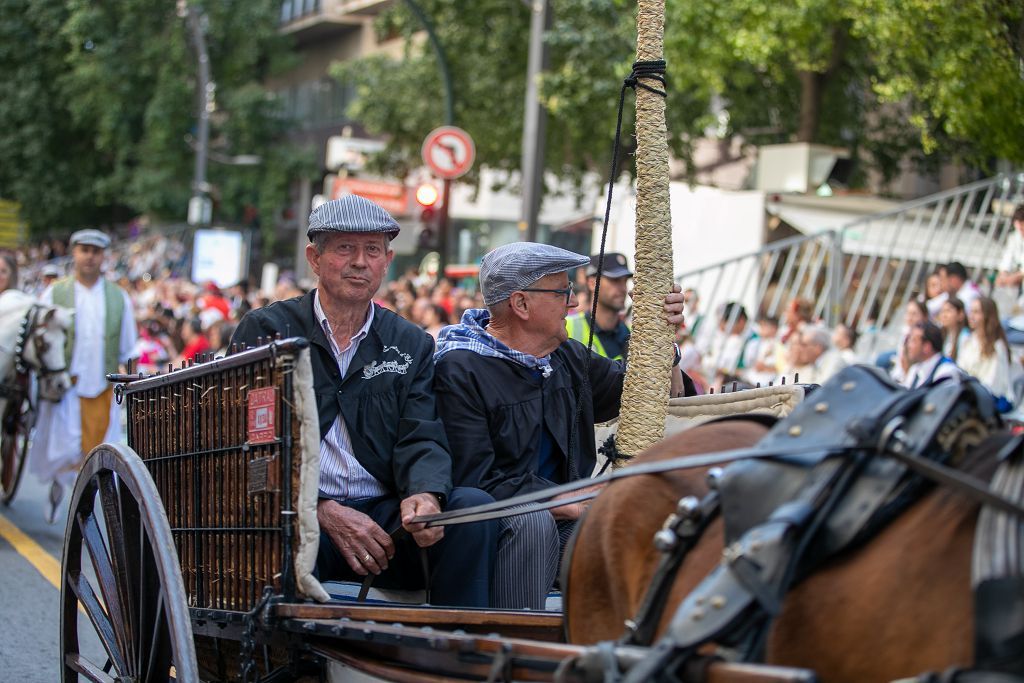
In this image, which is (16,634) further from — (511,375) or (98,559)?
(511,375)

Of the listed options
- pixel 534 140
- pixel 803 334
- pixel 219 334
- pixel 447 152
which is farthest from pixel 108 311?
pixel 447 152

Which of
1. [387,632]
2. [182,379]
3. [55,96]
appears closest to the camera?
[387,632]

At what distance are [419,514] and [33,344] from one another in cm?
645

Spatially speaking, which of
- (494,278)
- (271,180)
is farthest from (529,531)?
(271,180)

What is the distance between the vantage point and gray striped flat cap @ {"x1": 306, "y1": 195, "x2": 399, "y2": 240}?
470cm

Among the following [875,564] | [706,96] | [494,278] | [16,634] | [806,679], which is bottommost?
[16,634]

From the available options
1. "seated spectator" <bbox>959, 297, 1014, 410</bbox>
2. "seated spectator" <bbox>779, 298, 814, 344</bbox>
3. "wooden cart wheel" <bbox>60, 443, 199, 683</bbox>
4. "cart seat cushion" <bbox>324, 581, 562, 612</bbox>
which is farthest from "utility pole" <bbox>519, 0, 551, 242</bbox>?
"cart seat cushion" <bbox>324, 581, 562, 612</bbox>

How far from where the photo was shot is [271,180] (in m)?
39.4

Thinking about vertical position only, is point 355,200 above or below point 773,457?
above

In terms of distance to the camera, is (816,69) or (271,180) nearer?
(816,69)

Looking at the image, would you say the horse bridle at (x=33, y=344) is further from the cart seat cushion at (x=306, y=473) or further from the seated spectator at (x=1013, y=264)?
the seated spectator at (x=1013, y=264)

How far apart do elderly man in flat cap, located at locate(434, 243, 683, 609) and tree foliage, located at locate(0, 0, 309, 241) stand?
114 feet

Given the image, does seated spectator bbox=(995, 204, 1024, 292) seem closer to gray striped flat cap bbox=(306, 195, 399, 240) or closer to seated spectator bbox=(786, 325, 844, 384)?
seated spectator bbox=(786, 325, 844, 384)

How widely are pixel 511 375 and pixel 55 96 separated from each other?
4067 cm
